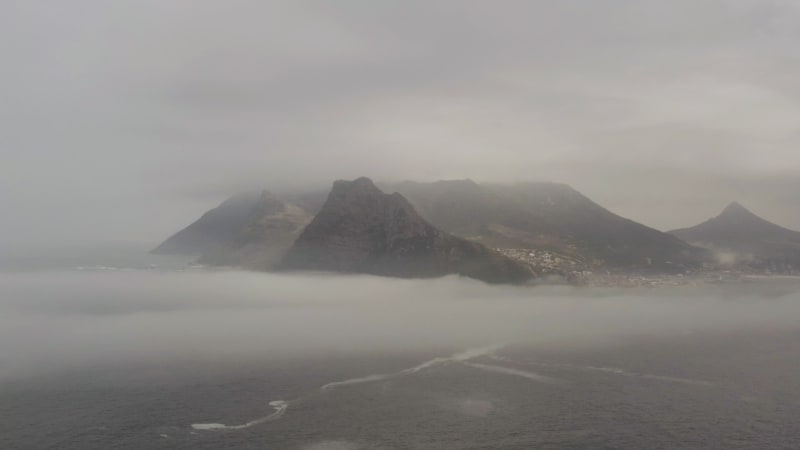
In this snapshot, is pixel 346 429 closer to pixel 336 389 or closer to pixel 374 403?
pixel 374 403

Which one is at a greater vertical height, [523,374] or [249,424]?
[249,424]

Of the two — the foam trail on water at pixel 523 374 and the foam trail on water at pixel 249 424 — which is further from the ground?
the foam trail on water at pixel 249 424

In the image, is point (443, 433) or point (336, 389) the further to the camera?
point (336, 389)

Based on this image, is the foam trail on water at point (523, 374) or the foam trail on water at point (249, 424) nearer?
the foam trail on water at point (249, 424)

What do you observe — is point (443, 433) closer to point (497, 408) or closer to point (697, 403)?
point (497, 408)

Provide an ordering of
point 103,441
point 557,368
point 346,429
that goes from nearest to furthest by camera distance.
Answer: point 103,441 → point 346,429 → point 557,368

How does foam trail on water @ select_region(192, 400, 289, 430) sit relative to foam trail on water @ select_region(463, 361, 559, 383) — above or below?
above

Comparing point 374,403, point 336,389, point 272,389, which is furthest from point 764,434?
point 272,389

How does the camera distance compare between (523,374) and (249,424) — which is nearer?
(249,424)

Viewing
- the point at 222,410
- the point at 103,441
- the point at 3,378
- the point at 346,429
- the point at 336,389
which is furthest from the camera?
the point at 3,378

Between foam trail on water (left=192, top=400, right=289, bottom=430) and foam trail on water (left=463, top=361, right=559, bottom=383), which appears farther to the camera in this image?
foam trail on water (left=463, top=361, right=559, bottom=383)
